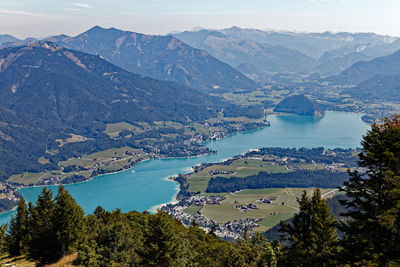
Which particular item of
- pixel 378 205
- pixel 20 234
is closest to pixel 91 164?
pixel 20 234

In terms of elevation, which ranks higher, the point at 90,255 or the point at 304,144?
the point at 90,255

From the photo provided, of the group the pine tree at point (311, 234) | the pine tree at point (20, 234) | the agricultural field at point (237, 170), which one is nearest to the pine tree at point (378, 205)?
the pine tree at point (311, 234)

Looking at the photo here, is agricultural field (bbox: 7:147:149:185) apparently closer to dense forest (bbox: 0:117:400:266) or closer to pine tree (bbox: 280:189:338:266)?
dense forest (bbox: 0:117:400:266)

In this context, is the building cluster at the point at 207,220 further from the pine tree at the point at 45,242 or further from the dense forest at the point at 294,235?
the pine tree at the point at 45,242

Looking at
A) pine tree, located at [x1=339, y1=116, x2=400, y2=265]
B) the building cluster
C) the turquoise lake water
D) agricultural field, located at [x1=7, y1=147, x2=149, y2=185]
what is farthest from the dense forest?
agricultural field, located at [x1=7, y1=147, x2=149, y2=185]

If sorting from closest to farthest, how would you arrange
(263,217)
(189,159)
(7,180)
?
(263,217)
(7,180)
(189,159)

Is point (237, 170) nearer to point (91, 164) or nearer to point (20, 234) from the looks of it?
point (91, 164)

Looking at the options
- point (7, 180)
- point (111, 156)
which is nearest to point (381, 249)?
point (7, 180)

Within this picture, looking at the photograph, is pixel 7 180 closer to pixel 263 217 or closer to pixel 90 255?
pixel 263 217
